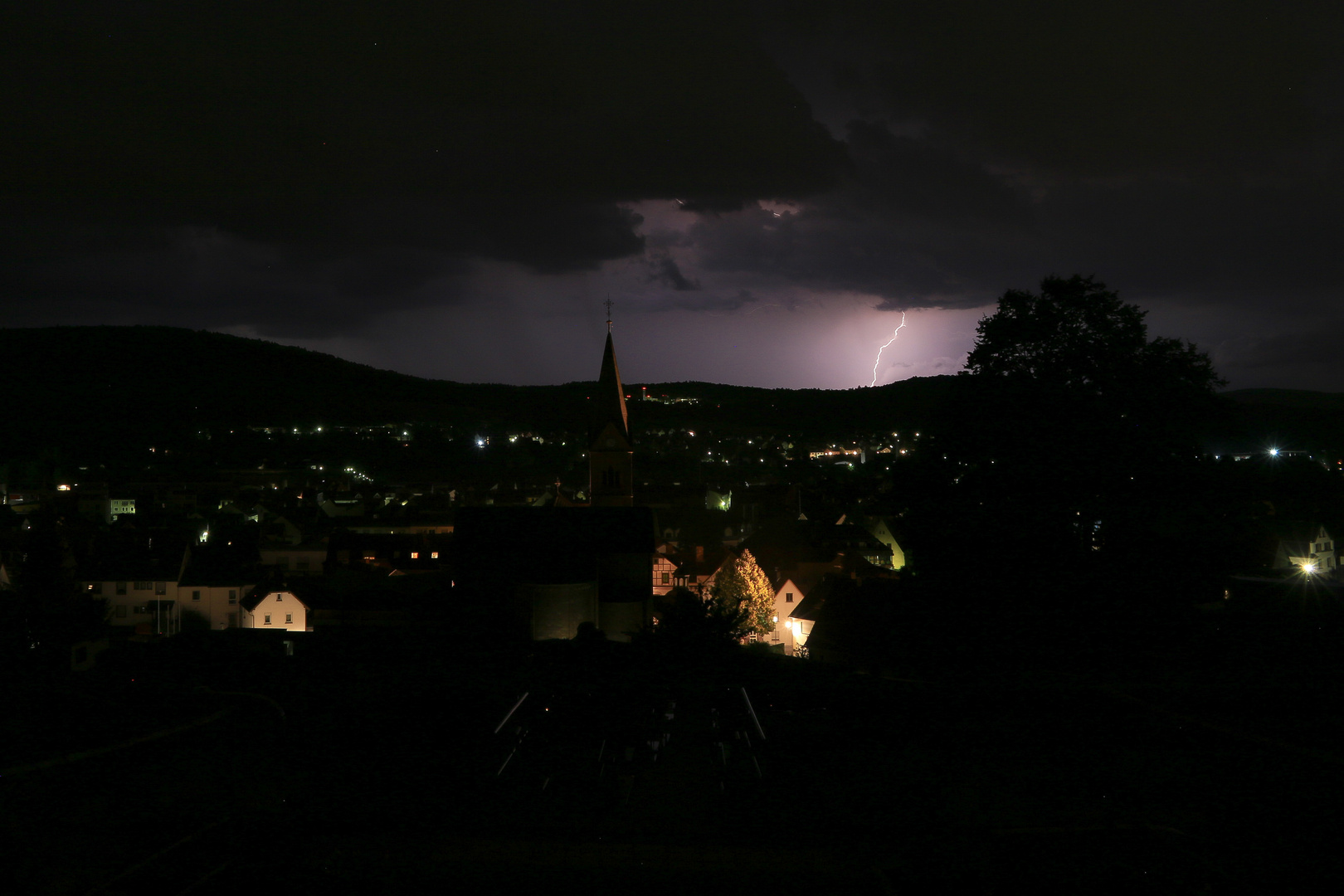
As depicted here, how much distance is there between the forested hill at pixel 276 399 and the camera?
357 feet

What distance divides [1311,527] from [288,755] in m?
47.3

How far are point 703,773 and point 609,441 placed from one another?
3066cm

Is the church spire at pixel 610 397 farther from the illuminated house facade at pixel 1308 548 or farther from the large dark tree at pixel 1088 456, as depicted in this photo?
the illuminated house facade at pixel 1308 548

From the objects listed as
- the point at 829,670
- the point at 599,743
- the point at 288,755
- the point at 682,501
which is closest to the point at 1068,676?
the point at 829,670

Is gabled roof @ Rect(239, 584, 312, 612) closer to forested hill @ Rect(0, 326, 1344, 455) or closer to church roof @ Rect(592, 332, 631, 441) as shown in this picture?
church roof @ Rect(592, 332, 631, 441)

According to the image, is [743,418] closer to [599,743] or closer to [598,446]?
[598,446]

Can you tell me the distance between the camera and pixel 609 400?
37.1 metres

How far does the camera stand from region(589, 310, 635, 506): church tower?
36906 mm

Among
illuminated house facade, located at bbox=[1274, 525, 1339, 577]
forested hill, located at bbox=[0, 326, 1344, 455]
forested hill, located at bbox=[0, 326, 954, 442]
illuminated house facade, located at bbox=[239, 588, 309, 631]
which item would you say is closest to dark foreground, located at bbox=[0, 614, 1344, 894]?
illuminated house facade, located at bbox=[239, 588, 309, 631]

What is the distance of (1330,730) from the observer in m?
6.79

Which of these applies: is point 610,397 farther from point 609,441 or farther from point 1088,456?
point 1088,456

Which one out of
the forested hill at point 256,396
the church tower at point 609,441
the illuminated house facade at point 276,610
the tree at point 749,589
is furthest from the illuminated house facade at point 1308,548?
the forested hill at point 256,396

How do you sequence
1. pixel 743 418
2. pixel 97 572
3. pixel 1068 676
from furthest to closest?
pixel 743 418
pixel 97 572
pixel 1068 676

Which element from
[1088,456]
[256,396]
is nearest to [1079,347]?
[1088,456]
